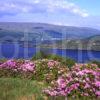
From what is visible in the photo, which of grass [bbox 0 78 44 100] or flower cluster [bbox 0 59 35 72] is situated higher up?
flower cluster [bbox 0 59 35 72]

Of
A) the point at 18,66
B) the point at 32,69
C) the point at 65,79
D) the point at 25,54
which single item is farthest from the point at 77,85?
the point at 25,54

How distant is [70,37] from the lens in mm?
57375

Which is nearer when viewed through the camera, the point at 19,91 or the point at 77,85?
the point at 19,91

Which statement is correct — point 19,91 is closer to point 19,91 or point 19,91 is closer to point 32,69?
point 19,91

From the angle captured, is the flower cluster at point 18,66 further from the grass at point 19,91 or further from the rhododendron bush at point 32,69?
the grass at point 19,91

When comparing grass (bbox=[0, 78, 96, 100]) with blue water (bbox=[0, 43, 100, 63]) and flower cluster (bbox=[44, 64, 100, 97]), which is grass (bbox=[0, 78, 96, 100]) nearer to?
flower cluster (bbox=[44, 64, 100, 97])

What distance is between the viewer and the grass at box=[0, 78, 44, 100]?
10.4 meters

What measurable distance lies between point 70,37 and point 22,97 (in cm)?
4723

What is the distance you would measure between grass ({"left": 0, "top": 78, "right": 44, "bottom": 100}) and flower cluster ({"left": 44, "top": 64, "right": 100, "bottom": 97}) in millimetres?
415

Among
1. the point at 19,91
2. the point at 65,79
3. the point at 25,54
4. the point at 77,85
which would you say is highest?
the point at 65,79

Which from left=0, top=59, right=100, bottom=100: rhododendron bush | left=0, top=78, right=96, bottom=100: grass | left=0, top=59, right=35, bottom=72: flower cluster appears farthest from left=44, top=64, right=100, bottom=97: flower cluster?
left=0, top=59, right=35, bottom=72: flower cluster

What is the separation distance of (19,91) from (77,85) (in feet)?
5.44

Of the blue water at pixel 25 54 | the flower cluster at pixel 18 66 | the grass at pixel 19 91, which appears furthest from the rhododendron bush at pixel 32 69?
the blue water at pixel 25 54

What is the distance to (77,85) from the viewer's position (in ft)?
37.8
